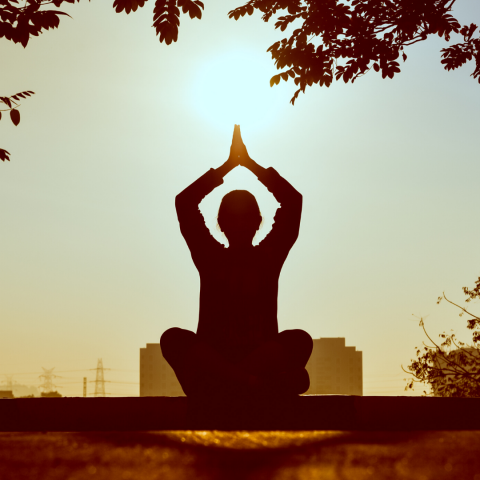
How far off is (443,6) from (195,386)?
5.67 meters

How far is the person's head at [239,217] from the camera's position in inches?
156

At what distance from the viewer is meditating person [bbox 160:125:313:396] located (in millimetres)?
3320

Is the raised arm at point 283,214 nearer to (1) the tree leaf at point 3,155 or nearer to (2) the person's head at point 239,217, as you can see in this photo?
(2) the person's head at point 239,217

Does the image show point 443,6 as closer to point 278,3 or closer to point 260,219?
point 278,3

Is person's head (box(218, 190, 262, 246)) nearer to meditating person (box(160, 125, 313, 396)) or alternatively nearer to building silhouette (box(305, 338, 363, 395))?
meditating person (box(160, 125, 313, 396))

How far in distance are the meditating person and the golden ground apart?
1.80 m

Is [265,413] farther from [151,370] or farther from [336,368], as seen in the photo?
[336,368]

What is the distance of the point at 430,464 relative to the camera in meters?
1.02

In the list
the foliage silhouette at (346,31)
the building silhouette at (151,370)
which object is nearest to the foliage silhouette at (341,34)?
the foliage silhouette at (346,31)

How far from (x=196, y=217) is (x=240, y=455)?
2.84 metres

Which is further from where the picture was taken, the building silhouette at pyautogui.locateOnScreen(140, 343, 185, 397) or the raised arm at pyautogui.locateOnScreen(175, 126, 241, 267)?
the building silhouette at pyautogui.locateOnScreen(140, 343, 185, 397)

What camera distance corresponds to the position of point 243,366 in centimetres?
312

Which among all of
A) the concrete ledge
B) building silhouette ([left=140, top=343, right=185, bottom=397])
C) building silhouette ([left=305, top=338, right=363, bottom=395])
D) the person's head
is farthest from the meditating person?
building silhouette ([left=305, top=338, right=363, bottom=395])

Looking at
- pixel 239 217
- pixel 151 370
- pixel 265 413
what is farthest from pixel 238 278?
pixel 151 370
